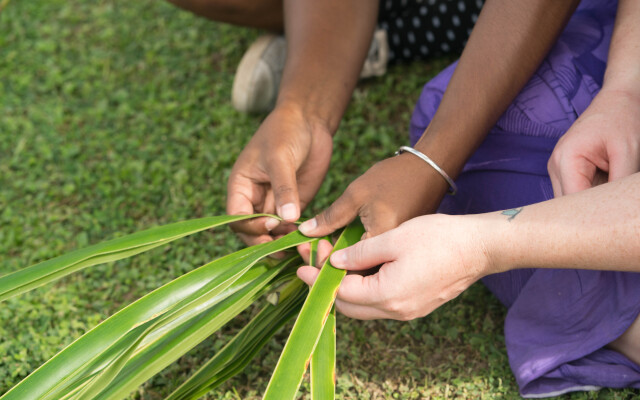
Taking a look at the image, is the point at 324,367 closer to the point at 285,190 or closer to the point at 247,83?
the point at 285,190

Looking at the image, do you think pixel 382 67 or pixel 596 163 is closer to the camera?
pixel 596 163

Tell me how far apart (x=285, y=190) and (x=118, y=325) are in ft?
1.53

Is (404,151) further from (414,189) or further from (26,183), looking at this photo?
(26,183)

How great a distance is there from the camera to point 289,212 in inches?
56.4

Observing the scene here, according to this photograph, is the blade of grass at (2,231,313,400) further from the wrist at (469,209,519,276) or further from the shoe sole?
the shoe sole

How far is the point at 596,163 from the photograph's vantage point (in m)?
1.29

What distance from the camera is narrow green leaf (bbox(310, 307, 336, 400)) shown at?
1131 millimetres

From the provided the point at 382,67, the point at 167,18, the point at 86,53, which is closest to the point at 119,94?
the point at 86,53

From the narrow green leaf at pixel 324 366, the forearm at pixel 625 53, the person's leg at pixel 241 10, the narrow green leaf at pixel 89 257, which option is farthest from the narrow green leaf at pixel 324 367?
the person's leg at pixel 241 10

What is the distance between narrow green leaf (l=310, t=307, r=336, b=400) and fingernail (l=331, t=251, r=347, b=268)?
0.11m

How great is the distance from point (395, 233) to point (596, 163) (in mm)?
425

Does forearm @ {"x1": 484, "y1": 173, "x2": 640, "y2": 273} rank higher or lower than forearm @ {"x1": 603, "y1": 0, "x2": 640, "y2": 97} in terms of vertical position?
lower

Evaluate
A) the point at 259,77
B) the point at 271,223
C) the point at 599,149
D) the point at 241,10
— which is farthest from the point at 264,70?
the point at 599,149

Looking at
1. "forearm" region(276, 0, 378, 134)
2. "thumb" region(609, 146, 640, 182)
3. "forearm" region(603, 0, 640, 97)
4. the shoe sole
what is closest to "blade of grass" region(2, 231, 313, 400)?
"forearm" region(276, 0, 378, 134)
